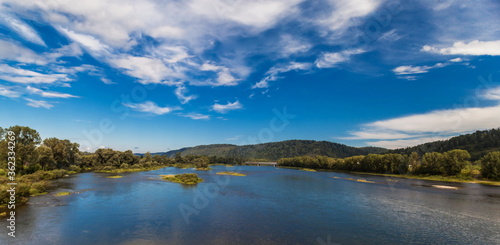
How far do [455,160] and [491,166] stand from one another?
1251 cm

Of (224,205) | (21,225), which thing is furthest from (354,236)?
(21,225)

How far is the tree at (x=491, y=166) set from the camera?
104m

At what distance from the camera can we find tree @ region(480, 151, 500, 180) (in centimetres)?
10406

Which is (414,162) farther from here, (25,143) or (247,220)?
(25,143)

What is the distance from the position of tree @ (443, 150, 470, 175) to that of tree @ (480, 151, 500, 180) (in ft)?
21.8

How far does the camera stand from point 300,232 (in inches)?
1421

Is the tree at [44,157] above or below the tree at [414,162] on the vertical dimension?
above

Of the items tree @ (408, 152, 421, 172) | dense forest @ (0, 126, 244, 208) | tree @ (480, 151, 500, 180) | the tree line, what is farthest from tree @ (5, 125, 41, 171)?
tree @ (480, 151, 500, 180)

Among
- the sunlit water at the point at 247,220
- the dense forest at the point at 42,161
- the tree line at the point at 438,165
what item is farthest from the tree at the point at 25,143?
the tree line at the point at 438,165

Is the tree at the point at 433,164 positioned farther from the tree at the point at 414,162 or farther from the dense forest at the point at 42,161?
the dense forest at the point at 42,161

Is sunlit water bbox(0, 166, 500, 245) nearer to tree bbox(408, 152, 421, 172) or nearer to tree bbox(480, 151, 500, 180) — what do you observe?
tree bbox(480, 151, 500, 180)

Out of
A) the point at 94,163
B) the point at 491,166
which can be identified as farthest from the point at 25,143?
the point at 491,166

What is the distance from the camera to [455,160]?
113062 mm

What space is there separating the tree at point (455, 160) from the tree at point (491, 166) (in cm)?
665
